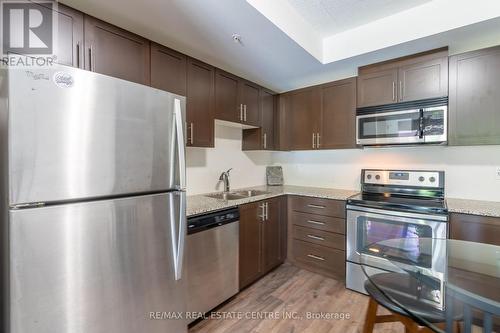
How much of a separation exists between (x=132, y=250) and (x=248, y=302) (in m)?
1.40

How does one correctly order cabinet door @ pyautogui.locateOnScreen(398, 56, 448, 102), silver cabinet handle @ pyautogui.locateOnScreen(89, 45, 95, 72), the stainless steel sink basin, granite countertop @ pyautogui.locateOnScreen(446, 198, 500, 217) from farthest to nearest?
the stainless steel sink basin, cabinet door @ pyautogui.locateOnScreen(398, 56, 448, 102), granite countertop @ pyautogui.locateOnScreen(446, 198, 500, 217), silver cabinet handle @ pyautogui.locateOnScreen(89, 45, 95, 72)

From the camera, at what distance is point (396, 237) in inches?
84.2

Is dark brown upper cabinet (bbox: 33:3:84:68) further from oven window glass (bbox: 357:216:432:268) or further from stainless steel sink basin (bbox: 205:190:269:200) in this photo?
oven window glass (bbox: 357:216:432:268)

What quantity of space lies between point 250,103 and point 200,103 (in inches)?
32.5

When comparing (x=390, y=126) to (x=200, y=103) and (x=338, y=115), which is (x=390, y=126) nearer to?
(x=338, y=115)

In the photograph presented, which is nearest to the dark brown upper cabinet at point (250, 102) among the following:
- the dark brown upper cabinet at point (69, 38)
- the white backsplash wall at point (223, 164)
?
the white backsplash wall at point (223, 164)

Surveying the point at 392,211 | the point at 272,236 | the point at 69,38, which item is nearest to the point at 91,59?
the point at 69,38

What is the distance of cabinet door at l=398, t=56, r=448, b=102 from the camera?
212 cm

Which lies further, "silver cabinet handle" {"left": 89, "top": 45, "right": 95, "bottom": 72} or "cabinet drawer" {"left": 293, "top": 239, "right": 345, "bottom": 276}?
"cabinet drawer" {"left": 293, "top": 239, "right": 345, "bottom": 276}

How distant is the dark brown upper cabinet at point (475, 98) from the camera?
1927 mm

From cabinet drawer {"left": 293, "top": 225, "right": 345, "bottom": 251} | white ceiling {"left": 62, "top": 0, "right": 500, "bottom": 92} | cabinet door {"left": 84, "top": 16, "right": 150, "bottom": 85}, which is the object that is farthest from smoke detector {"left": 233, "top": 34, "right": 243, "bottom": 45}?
cabinet drawer {"left": 293, "top": 225, "right": 345, "bottom": 251}

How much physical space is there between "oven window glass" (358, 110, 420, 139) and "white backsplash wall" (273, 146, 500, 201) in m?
0.42

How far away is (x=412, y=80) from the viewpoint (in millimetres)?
2273

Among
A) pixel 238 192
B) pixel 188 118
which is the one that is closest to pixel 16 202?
pixel 188 118
